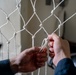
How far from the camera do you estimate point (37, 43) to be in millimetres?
1141

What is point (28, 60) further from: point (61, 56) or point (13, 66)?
point (61, 56)

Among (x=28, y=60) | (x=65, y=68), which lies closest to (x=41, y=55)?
(x=28, y=60)

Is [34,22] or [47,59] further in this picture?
[34,22]

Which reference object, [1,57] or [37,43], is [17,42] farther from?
[37,43]

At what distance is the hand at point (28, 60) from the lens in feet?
1.94

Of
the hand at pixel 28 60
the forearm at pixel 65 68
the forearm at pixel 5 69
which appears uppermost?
the hand at pixel 28 60

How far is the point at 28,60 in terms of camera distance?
0.61 metres

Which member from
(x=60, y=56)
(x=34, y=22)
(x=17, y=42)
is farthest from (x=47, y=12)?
(x=60, y=56)

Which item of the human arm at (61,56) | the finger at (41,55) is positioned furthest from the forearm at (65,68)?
the finger at (41,55)

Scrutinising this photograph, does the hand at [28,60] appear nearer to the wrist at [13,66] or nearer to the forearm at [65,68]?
the wrist at [13,66]

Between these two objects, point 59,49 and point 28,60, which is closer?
point 59,49

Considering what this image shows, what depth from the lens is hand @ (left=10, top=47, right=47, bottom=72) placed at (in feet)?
1.94

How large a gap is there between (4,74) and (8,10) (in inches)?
14.8

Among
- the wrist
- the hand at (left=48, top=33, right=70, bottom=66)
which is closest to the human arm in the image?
the hand at (left=48, top=33, right=70, bottom=66)
